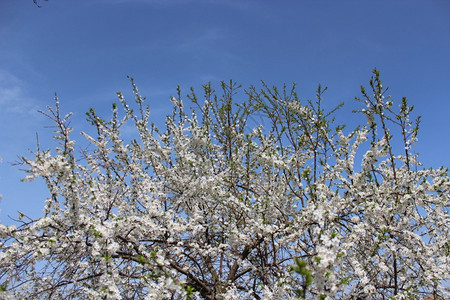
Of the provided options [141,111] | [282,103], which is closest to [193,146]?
[141,111]

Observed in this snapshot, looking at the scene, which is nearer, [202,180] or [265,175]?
[202,180]

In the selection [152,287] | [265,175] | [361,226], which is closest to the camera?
[152,287]

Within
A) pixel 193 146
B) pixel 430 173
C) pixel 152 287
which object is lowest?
pixel 152 287

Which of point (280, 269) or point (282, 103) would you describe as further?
point (282, 103)

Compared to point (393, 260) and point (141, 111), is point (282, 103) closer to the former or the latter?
point (141, 111)

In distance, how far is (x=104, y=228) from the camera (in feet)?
12.7

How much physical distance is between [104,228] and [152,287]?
90 cm

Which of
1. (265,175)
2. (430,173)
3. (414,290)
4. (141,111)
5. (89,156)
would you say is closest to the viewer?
(414,290)

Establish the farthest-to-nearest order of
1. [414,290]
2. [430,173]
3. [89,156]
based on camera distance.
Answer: [89,156] → [430,173] → [414,290]

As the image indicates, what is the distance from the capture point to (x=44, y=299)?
445 cm

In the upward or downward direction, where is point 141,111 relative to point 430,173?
upward

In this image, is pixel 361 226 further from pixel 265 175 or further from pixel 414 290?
pixel 265 175

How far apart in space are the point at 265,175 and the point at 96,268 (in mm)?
3621

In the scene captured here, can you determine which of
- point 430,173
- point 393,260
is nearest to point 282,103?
point 430,173
